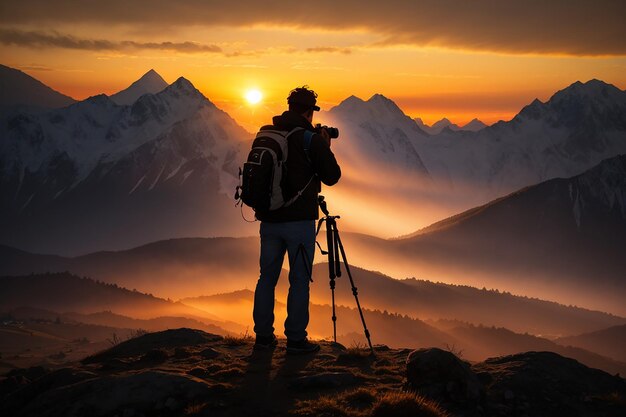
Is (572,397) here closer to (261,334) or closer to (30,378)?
(261,334)

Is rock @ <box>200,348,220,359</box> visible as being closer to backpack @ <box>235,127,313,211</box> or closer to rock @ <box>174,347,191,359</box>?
rock @ <box>174,347,191,359</box>

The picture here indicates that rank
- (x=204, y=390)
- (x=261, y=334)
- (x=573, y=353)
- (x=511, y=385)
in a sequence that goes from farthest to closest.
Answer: (x=573, y=353), (x=261, y=334), (x=511, y=385), (x=204, y=390)

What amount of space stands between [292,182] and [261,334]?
128 inches

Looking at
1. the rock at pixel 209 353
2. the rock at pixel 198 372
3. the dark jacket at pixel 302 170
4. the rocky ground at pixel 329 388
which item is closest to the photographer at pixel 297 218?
the dark jacket at pixel 302 170

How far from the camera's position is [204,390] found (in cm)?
978

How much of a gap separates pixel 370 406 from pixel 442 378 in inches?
55.4

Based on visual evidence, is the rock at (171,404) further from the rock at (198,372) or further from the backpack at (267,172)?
the backpack at (267,172)

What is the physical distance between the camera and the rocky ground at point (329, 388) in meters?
9.16

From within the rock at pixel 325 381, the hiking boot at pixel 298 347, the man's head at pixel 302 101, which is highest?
the man's head at pixel 302 101

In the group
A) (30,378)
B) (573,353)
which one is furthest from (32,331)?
(573,353)

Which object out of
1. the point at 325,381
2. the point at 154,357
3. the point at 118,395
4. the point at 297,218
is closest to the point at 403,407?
the point at 325,381

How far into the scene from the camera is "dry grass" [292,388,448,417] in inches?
342

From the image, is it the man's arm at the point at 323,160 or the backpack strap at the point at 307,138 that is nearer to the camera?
the man's arm at the point at 323,160

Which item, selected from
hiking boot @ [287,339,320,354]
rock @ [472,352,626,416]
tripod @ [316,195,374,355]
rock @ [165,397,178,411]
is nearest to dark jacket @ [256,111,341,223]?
tripod @ [316,195,374,355]
